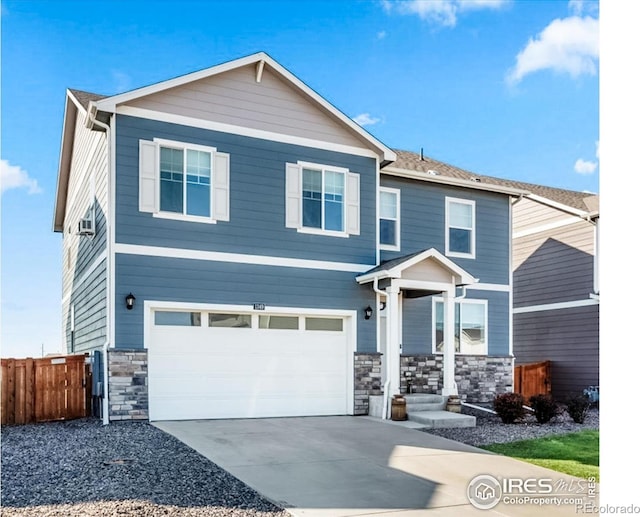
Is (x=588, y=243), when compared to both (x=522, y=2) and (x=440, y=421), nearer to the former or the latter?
(x=440, y=421)

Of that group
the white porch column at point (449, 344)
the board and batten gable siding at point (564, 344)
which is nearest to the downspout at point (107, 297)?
the white porch column at point (449, 344)

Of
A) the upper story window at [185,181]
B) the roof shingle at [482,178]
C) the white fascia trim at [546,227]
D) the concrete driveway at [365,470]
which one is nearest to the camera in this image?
the concrete driveway at [365,470]

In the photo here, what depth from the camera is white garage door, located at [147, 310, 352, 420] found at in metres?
11.9

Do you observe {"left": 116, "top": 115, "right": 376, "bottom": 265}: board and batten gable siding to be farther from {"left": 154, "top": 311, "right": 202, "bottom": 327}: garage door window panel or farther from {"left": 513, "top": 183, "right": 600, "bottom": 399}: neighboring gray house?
{"left": 513, "top": 183, "right": 600, "bottom": 399}: neighboring gray house

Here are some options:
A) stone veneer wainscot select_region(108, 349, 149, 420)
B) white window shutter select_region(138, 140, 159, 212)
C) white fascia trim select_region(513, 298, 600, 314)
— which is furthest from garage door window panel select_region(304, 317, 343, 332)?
white fascia trim select_region(513, 298, 600, 314)

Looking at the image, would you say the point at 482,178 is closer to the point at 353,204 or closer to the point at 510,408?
the point at 353,204

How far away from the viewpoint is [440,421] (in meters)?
11.8

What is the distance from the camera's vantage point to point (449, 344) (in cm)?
1403

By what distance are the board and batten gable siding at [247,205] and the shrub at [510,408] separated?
13.4 feet

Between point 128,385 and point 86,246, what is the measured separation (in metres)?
4.82

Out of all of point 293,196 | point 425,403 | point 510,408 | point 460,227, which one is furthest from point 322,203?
point 510,408

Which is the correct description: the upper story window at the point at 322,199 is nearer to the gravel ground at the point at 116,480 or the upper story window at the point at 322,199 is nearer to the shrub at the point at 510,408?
the shrub at the point at 510,408

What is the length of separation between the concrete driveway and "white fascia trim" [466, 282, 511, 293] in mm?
6008

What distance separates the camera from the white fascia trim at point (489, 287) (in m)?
16.2
